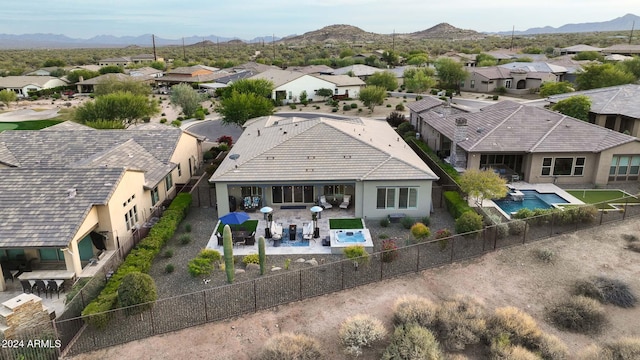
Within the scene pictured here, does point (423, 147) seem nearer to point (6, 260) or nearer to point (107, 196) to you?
point (107, 196)

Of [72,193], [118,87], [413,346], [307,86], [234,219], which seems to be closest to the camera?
[413,346]

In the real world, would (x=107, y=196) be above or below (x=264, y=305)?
above

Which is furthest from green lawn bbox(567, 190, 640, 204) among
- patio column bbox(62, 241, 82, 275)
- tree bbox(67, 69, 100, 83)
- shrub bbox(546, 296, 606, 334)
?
tree bbox(67, 69, 100, 83)

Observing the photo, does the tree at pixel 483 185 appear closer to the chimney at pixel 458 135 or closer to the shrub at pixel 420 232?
the shrub at pixel 420 232

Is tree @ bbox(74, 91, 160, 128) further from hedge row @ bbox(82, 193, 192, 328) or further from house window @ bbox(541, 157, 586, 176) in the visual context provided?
house window @ bbox(541, 157, 586, 176)

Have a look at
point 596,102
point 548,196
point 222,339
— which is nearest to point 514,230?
point 548,196

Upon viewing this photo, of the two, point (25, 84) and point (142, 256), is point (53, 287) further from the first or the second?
point (25, 84)

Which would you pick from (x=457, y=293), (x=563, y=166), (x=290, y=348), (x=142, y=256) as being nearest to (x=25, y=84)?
(x=142, y=256)

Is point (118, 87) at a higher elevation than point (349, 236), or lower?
higher

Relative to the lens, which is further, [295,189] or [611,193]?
[611,193]
